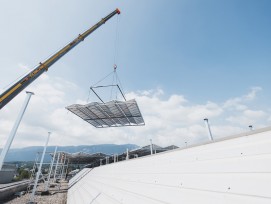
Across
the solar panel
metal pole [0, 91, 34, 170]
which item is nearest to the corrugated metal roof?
metal pole [0, 91, 34, 170]

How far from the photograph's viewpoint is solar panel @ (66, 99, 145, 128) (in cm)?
1271

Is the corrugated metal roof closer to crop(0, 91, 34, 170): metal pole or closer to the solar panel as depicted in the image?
crop(0, 91, 34, 170): metal pole

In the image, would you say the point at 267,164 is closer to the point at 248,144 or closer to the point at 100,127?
the point at 248,144

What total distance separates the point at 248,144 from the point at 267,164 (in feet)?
1.09

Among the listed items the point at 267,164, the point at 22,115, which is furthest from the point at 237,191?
the point at 22,115

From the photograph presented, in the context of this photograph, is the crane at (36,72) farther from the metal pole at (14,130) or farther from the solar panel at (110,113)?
the solar panel at (110,113)

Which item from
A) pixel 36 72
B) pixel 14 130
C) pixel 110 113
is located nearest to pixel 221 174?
pixel 14 130

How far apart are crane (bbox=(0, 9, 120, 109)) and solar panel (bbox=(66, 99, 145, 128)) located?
12.9 ft

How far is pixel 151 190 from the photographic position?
321cm

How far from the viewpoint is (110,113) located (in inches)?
565

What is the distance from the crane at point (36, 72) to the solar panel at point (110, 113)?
12.9ft

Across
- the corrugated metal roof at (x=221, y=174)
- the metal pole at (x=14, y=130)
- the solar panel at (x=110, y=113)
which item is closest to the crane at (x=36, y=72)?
the metal pole at (x=14, y=130)

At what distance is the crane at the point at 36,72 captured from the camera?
7.54 m

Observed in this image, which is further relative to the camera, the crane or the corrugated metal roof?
the crane
